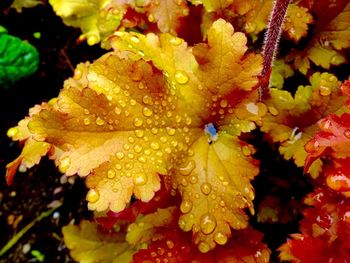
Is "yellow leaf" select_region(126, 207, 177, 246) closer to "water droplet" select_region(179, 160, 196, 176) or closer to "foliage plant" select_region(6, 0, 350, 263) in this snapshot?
"foliage plant" select_region(6, 0, 350, 263)

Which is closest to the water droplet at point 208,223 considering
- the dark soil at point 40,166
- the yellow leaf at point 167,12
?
the yellow leaf at point 167,12

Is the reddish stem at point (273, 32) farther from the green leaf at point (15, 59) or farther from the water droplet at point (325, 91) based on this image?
the green leaf at point (15, 59)

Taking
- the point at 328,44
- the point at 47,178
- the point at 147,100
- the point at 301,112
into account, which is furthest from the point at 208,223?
the point at 47,178

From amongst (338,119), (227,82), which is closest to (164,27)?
(227,82)

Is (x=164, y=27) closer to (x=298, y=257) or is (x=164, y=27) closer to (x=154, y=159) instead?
(x=154, y=159)

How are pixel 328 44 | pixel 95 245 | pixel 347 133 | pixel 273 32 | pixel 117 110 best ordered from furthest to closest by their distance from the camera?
pixel 95 245 < pixel 328 44 < pixel 273 32 < pixel 117 110 < pixel 347 133

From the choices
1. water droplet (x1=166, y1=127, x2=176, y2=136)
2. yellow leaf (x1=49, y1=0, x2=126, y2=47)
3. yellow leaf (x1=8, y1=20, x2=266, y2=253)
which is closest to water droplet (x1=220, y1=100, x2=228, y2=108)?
yellow leaf (x1=8, y1=20, x2=266, y2=253)

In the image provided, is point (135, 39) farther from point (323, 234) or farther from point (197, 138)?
point (323, 234)
